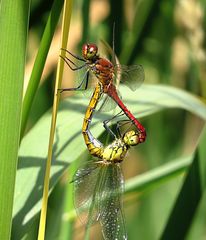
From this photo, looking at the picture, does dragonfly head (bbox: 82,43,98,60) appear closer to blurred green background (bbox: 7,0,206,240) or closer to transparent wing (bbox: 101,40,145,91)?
transparent wing (bbox: 101,40,145,91)

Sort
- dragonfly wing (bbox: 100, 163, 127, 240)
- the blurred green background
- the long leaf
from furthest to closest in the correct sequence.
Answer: dragonfly wing (bbox: 100, 163, 127, 240)
the blurred green background
the long leaf

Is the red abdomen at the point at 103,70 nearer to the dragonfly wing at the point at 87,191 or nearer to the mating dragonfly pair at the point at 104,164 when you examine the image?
the mating dragonfly pair at the point at 104,164

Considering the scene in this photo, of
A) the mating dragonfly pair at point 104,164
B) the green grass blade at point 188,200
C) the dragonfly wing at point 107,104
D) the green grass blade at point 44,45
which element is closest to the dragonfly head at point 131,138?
the mating dragonfly pair at point 104,164

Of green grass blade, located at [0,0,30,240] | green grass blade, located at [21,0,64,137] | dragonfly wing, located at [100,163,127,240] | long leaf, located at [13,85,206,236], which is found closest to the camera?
green grass blade, located at [0,0,30,240]

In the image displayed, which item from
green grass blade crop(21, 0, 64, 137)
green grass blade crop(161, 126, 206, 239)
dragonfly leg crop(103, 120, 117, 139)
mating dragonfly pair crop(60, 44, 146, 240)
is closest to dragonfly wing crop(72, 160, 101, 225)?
mating dragonfly pair crop(60, 44, 146, 240)

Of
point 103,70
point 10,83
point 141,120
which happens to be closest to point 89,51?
point 103,70

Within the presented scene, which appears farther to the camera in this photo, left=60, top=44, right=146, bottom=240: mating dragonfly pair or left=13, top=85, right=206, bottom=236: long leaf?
left=60, top=44, right=146, bottom=240: mating dragonfly pair

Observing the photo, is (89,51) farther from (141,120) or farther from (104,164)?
(141,120)
